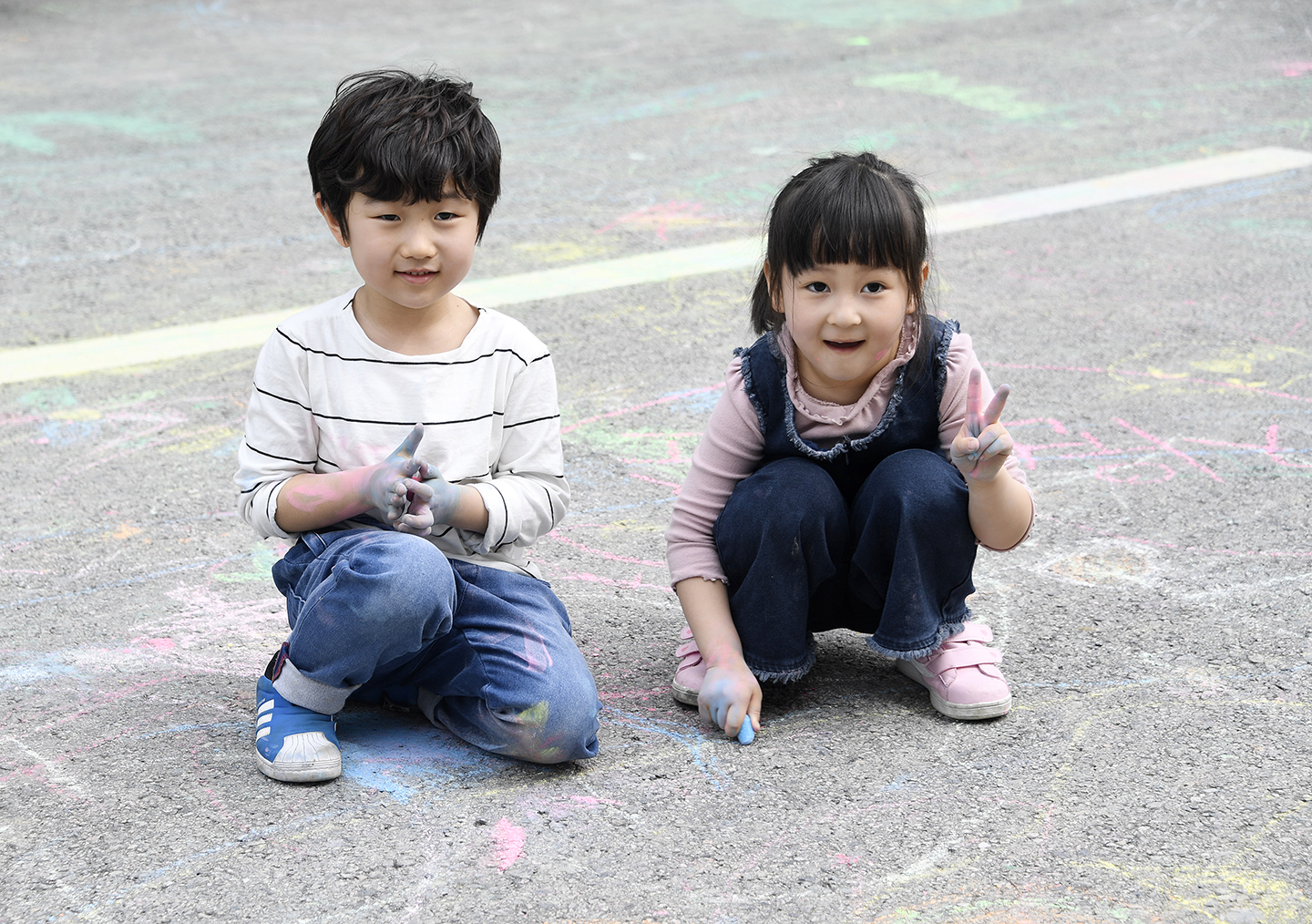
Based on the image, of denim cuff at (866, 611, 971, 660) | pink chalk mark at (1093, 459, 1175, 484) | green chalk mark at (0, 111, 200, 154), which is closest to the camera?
denim cuff at (866, 611, 971, 660)

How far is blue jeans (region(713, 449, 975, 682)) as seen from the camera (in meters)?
1.93

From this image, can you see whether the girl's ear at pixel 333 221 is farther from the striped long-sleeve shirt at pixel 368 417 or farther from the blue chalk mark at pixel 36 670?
the blue chalk mark at pixel 36 670

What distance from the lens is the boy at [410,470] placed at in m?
1.78

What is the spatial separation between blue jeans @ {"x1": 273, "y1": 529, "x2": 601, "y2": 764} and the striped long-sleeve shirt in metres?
0.08

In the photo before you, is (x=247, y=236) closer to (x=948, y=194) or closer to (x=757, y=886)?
(x=948, y=194)

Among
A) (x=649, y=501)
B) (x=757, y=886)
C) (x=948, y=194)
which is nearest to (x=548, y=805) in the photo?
(x=757, y=886)

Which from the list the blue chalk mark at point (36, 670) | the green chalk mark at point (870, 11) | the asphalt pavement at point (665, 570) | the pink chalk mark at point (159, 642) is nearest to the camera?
the asphalt pavement at point (665, 570)

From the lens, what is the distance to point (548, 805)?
5.83 ft

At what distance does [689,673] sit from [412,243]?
0.74 metres

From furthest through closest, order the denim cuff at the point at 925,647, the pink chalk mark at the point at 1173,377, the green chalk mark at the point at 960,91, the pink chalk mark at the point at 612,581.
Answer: the green chalk mark at the point at 960,91, the pink chalk mark at the point at 1173,377, the pink chalk mark at the point at 612,581, the denim cuff at the point at 925,647

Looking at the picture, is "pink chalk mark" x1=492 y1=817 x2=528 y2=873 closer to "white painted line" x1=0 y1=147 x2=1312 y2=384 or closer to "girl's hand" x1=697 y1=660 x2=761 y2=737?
"girl's hand" x1=697 y1=660 x2=761 y2=737

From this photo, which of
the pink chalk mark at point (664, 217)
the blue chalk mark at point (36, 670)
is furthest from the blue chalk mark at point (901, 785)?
the pink chalk mark at point (664, 217)

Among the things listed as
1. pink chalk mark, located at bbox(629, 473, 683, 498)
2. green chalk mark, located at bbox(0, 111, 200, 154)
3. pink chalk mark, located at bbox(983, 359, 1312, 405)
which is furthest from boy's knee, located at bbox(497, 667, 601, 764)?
green chalk mark, located at bbox(0, 111, 200, 154)

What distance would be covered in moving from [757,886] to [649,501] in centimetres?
129
